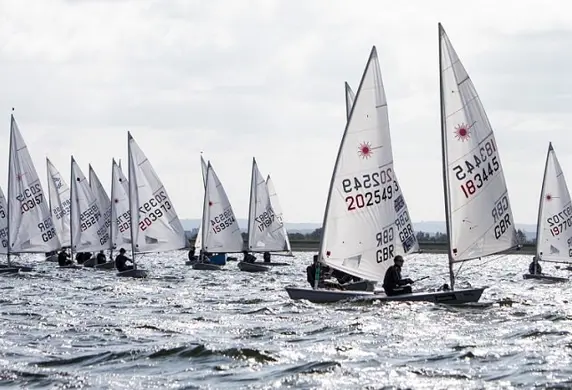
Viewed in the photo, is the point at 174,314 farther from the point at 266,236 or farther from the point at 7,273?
the point at 266,236

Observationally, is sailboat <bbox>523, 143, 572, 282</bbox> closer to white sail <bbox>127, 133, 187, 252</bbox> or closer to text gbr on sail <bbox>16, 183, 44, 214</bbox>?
white sail <bbox>127, 133, 187, 252</bbox>

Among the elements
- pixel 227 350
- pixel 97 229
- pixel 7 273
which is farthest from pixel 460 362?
pixel 97 229

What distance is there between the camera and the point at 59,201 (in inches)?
2677

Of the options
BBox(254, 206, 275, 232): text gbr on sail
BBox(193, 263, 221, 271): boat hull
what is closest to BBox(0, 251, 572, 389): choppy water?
BBox(193, 263, 221, 271): boat hull

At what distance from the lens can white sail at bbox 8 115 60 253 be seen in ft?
162

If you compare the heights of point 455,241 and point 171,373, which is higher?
point 455,241

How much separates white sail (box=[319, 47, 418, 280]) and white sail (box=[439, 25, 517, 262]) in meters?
1.58

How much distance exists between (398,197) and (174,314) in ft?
20.5

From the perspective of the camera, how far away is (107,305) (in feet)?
95.9

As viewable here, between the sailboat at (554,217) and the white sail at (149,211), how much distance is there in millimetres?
15494

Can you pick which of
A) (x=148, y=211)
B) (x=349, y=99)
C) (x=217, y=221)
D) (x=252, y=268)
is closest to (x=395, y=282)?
(x=349, y=99)

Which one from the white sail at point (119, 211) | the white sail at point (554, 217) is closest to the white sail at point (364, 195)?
the white sail at point (554, 217)

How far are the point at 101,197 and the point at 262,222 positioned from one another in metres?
9.21

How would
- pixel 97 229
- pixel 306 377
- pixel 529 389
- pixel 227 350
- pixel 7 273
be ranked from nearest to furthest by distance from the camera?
pixel 529 389, pixel 306 377, pixel 227 350, pixel 7 273, pixel 97 229
